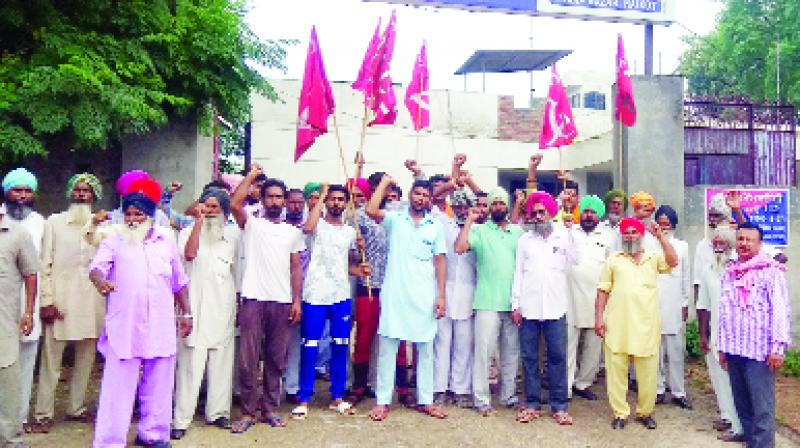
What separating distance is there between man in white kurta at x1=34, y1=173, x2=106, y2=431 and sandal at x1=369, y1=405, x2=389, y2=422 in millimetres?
2278

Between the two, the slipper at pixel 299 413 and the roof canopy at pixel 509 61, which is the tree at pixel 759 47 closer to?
the roof canopy at pixel 509 61

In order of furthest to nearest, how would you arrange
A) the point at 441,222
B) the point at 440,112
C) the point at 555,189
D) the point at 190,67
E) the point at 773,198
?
1. the point at 555,189
2. the point at 440,112
3. the point at 773,198
4. the point at 190,67
5. the point at 441,222

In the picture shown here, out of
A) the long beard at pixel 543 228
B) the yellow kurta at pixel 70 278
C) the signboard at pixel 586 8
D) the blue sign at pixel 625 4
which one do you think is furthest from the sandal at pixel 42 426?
the blue sign at pixel 625 4

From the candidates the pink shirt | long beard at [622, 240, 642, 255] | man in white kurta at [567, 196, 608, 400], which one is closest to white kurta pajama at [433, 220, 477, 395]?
man in white kurta at [567, 196, 608, 400]

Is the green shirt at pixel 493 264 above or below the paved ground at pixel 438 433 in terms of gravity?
above

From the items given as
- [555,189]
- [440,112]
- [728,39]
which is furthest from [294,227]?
[728,39]

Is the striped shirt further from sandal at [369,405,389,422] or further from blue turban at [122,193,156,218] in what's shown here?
blue turban at [122,193,156,218]

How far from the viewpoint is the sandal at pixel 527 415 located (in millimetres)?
5824

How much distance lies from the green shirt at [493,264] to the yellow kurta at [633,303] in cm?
79

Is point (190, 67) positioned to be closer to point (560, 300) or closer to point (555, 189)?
point (560, 300)

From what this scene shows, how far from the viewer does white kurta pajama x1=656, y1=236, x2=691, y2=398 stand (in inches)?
257

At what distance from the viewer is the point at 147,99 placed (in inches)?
291

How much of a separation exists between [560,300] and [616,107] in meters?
3.67

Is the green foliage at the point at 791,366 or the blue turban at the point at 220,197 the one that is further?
the green foliage at the point at 791,366
